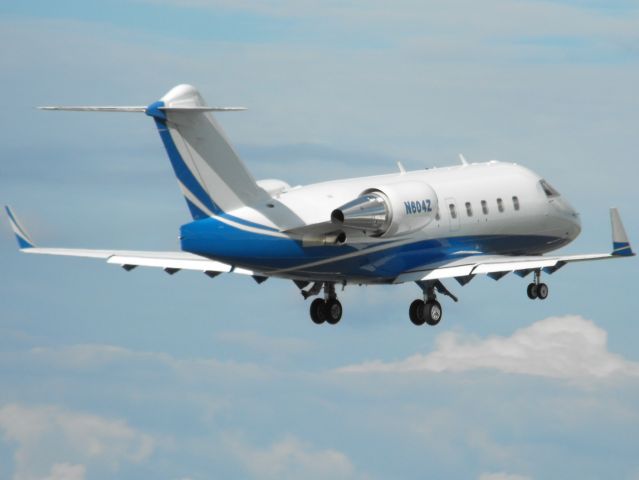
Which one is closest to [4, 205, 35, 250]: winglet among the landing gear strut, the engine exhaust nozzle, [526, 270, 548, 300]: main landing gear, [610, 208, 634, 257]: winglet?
the landing gear strut

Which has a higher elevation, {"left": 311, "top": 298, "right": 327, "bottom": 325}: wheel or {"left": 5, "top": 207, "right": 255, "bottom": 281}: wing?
{"left": 5, "top": 207, "right": 255, "bottom": 281}: wing

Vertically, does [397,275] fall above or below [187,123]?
below

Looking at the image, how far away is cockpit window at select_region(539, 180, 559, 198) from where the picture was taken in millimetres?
61250

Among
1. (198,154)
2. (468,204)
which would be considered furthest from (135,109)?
(468,204)

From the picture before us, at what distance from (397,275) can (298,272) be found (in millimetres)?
4114

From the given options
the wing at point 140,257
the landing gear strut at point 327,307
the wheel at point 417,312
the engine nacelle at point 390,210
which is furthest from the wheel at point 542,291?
the wing at point 140,257

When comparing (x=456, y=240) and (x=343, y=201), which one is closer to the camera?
(x=343, y=201)

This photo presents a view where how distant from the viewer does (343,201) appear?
175ft

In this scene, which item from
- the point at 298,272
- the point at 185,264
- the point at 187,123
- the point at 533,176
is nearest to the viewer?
the point at 187,123

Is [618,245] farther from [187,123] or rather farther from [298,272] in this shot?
[187,123]

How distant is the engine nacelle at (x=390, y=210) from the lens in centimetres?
5269

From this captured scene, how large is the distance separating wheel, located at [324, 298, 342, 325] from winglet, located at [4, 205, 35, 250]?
10.3 meters

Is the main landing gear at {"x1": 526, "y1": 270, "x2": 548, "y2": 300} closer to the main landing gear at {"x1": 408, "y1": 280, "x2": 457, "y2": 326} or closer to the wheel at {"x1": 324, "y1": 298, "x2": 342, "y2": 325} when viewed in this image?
the main landing gear at {"x1": 408, "y1": 280, "x2": 457, "y2": 326}

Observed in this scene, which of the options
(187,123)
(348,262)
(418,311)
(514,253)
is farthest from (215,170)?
(514,253)
